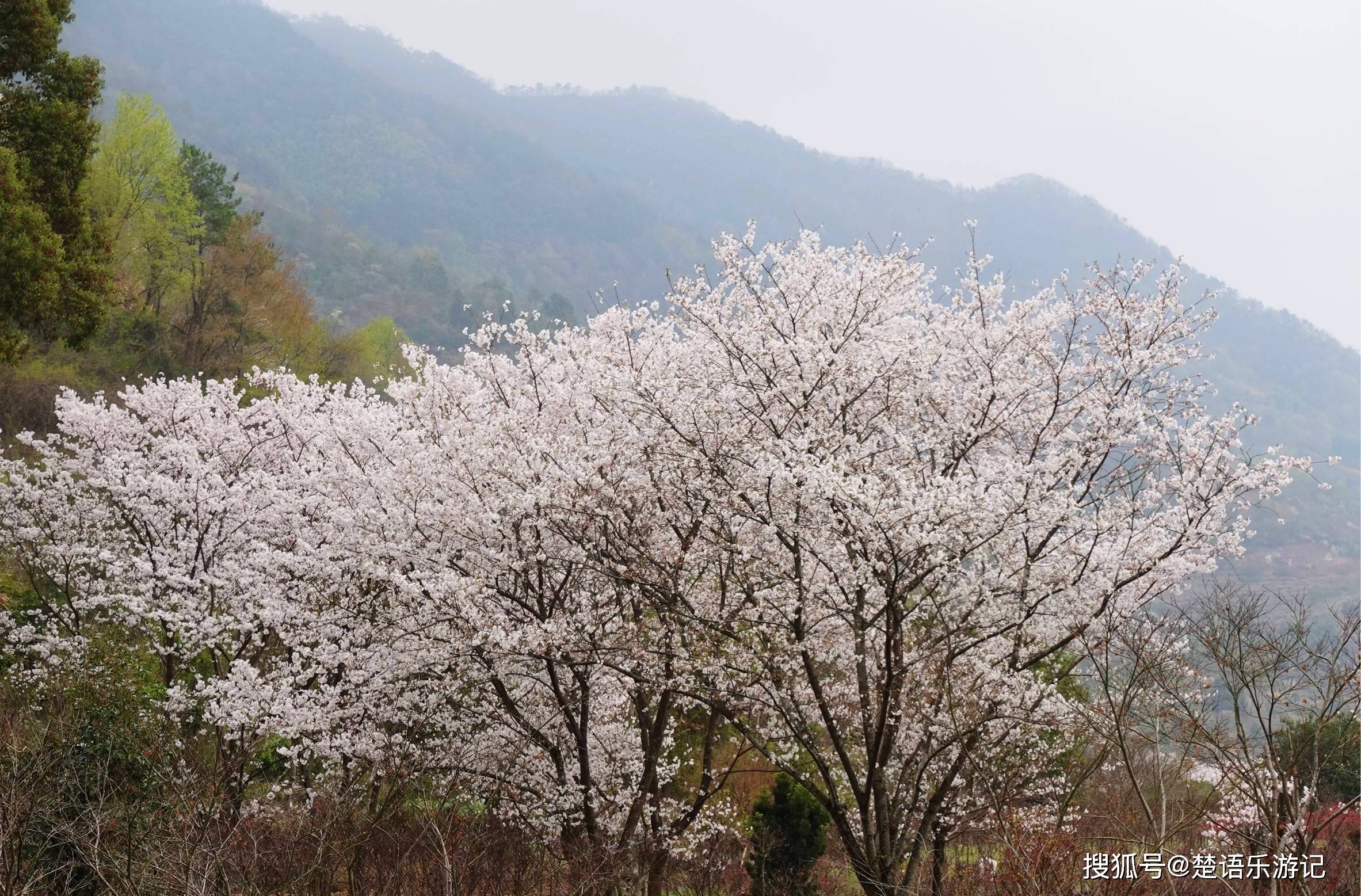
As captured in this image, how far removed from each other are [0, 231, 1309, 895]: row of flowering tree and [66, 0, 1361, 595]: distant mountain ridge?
5051 cm

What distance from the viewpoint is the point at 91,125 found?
43.9 ft

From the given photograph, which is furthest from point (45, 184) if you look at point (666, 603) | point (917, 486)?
point (917, 486)

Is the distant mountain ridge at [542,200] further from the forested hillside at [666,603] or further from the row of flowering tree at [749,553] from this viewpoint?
the row of flowering tree at [749,553]

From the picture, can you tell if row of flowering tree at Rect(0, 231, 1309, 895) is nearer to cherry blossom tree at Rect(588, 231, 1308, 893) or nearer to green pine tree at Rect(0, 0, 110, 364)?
cherry blossom tree at Rect(588, 231, 1308, 893)

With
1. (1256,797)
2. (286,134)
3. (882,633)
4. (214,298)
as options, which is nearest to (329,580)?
(882,633)

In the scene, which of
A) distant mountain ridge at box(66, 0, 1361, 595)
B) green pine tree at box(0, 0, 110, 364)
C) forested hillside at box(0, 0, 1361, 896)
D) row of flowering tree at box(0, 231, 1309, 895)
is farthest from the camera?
distant mountain ridge at box(66, 0, 1361, 595)

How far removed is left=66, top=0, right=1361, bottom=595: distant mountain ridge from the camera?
224ft

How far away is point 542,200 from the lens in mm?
99562

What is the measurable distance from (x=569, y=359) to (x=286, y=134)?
318ft

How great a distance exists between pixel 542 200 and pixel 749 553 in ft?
317

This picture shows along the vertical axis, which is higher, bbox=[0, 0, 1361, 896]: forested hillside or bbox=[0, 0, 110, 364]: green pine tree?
bbox=[0, 0, 110, 364]: green pine tree

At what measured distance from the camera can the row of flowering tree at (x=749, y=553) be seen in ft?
26.7

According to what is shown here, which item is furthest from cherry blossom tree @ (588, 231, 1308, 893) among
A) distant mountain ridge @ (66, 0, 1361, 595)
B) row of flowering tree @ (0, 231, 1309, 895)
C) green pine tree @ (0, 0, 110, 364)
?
distant mountain ridge @ (66, 0, 1361, 595)

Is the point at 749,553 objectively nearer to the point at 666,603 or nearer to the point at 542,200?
the point at 666,603
